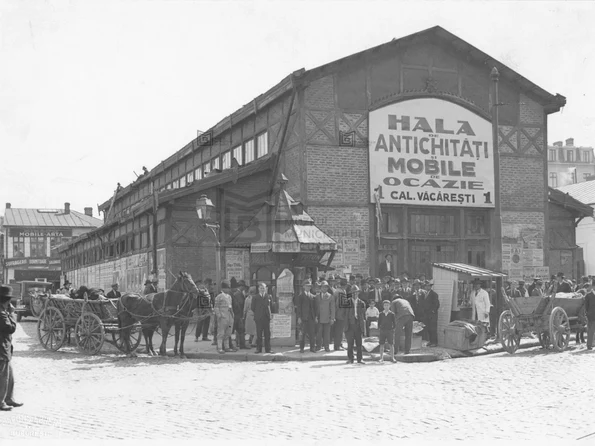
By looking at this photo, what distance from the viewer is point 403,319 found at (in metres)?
16.2

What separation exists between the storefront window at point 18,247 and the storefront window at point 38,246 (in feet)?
3.29

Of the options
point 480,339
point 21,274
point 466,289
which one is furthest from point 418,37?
point 21,274

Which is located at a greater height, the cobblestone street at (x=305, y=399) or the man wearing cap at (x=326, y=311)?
the man wearing cap at (x=326, y=311)

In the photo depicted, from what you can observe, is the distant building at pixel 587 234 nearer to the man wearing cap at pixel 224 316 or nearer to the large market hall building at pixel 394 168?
the large market hall building at pixel 394 168

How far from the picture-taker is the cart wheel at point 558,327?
639 inches

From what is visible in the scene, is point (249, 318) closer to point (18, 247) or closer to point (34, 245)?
point (18, 247)

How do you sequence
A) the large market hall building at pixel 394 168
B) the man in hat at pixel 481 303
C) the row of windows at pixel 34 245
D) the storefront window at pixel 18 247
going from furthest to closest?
the row of windows at pixel 34 245 → the storefront window at pixel 18 247 → the large market hall building at pixel 394 168 → the man in hat at pixel 481 303

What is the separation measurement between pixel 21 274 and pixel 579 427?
63596mm

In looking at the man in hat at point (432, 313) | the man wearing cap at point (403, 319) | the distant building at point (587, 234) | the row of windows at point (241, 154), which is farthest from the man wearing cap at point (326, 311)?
the distant building at point (587, 234)

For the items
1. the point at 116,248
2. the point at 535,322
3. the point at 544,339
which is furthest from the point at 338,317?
the point at 116,248

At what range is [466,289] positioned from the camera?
19547 mm

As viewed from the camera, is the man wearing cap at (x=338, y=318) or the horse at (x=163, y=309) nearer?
the man wearing cap at (x=338, y=318)

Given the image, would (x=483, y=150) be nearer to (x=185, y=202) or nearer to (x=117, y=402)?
(x=185, y=202)

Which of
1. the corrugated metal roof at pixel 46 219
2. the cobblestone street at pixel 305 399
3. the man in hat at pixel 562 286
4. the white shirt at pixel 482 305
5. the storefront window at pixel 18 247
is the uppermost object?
the corrugated metal roof at pixel 46 219
